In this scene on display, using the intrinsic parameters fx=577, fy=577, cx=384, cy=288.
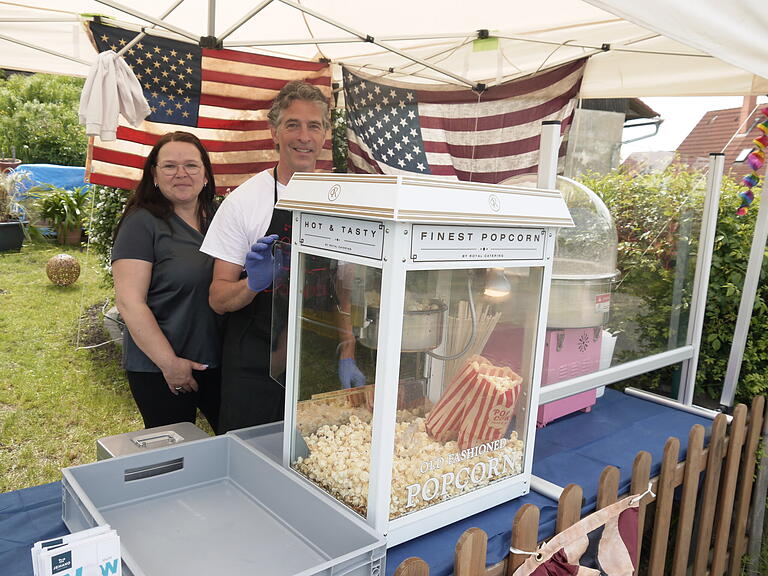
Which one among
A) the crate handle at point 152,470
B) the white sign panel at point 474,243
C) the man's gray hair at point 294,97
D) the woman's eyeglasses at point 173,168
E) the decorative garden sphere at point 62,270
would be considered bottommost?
the decorative garden sphere at point 62,270

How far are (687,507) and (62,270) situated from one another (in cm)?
898

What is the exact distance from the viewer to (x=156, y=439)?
4.84ft

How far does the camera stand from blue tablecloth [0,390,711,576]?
1.19m

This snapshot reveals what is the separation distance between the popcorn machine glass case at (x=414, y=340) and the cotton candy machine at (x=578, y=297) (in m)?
0.57

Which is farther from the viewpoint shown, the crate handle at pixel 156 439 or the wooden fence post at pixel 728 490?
the wooden fence post at pixel 728 490

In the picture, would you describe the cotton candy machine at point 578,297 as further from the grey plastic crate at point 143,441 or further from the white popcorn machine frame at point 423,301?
the grey plastic crate at point 143,441

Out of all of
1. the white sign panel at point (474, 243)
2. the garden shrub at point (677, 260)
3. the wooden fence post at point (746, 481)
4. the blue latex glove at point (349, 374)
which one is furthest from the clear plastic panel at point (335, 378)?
the wooden fence post at point (746, 481)

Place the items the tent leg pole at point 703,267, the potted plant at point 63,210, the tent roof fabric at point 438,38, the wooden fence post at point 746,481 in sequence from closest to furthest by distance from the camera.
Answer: the wooden fence post at point 746,481 → the tent leg pole at point 703,267 → the tent roof fabric at point 438,38 → the potted plant at point 63,210

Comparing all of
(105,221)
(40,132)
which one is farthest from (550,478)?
(40,132)

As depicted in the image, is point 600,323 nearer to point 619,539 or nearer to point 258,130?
point 619,539

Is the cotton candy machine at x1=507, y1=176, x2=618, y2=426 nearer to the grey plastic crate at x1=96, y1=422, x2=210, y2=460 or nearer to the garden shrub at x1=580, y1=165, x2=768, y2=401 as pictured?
the garden shrub at x1=580, y1=165, x2=768, y2=401

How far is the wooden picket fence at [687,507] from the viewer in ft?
4.08

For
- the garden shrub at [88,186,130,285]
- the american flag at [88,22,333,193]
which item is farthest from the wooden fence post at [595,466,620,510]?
the garden shrub at [88,186,130,285]

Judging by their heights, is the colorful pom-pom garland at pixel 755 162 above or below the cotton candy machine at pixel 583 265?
above
